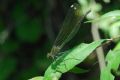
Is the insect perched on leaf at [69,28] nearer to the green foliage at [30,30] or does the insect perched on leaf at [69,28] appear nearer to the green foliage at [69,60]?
the green foliage at [69,60]

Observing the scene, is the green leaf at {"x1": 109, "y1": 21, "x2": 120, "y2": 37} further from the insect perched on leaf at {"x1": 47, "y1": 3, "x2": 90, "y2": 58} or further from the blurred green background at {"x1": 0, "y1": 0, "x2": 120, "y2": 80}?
the blurred green background at {"x1": 0, "y1": 0, "x2": 120, "y2": 80}

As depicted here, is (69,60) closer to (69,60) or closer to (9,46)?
(69,60)

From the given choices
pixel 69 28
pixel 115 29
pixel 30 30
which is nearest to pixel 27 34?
pixel 30 30

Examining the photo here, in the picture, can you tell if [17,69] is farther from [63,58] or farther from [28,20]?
[63,58]

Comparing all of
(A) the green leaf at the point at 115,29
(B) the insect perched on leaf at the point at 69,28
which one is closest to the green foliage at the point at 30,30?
(A) the green leaf at the point at 115,29

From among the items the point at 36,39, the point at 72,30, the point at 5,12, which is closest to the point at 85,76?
the point at 36,39
